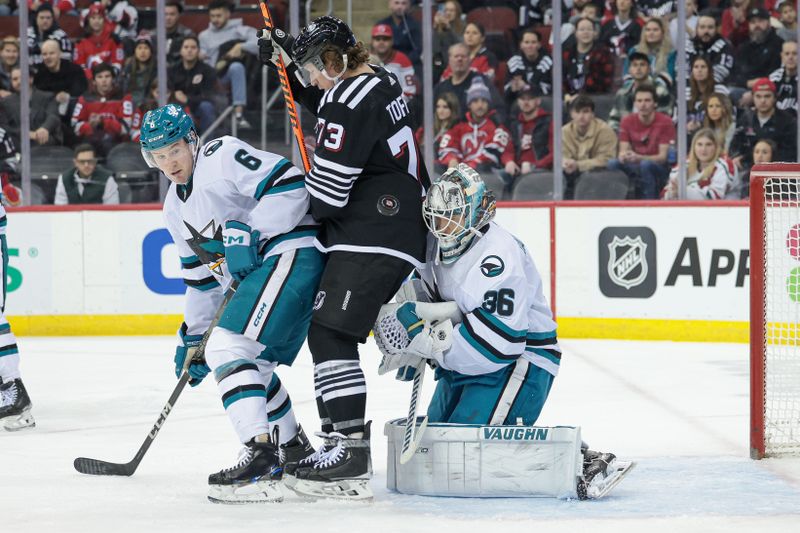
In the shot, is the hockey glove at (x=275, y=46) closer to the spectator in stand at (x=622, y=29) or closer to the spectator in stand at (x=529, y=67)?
the spectator in stand at (x=529, y=67)

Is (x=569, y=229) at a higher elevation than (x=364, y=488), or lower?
higher

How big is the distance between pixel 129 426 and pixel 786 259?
297cm

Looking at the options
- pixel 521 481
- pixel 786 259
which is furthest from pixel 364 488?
pixel 786 259

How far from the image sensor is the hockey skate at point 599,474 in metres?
3.16

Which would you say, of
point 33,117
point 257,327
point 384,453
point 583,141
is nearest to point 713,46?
point 583,141

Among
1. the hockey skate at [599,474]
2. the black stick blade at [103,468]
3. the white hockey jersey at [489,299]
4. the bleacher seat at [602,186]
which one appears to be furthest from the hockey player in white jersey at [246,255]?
the bleacher seat at [602,186]

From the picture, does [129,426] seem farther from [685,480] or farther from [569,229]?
[569,229]

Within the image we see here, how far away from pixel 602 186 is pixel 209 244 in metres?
4.12

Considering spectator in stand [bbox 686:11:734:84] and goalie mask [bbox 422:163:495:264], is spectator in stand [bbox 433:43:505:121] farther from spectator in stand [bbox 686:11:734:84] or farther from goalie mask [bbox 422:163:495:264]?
goalie mask [bbox 422:163:495:264]

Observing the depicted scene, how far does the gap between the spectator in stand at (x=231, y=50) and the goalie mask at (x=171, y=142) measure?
4.37 metres

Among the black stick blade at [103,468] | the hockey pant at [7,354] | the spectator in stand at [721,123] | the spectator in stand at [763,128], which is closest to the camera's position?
the black stick blade at [103,468]

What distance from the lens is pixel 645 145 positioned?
7.12 m

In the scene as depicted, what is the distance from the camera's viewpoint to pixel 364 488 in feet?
10.4

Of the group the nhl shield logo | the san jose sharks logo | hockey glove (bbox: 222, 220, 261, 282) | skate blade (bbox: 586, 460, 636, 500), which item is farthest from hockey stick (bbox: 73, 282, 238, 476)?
the nhl shield logo
